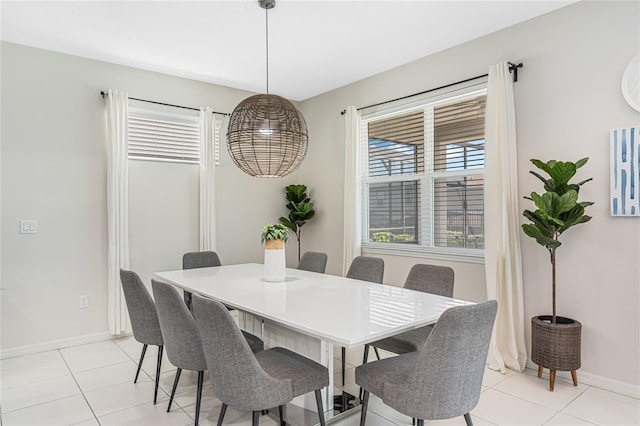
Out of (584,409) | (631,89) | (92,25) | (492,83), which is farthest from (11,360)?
(631,89)

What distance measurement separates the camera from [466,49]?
3721 millimetres

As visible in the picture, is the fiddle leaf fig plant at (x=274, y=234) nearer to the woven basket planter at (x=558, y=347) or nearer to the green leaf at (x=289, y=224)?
the woven basket planter at (x=558, y=347)

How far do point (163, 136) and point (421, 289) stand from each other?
3.38 m

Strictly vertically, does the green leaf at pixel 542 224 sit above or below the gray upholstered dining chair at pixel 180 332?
above

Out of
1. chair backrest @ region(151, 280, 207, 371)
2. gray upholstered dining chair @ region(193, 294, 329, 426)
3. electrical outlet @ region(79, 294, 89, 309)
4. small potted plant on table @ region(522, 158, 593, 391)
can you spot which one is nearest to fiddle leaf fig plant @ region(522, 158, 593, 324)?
small potted plant on table @ region(522, 158, 593, 391)

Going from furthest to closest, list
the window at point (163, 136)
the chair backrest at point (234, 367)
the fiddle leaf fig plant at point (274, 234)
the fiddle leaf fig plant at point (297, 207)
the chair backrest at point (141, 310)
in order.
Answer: the fiddle leaf fig plant at point (297, 207), the window at point (163, 136), the fiddle leaf fig plant at point (274, 234), the chair backrest at point (141, 310), the chair backrest at point (234, 367)

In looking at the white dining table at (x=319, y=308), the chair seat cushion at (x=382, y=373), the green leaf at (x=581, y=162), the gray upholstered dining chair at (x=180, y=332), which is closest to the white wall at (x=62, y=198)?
the white dining table at (x=319, y=308)

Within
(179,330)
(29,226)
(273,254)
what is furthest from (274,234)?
(29,226)

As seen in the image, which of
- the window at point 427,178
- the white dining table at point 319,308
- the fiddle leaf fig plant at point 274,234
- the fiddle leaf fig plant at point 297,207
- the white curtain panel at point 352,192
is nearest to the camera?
the white dining table at point 319,308

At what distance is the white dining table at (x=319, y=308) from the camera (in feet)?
6.10

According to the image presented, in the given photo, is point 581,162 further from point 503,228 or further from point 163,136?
point 163,136

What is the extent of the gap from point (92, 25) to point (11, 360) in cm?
305

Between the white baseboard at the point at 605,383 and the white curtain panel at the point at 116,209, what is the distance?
4092 millimetres

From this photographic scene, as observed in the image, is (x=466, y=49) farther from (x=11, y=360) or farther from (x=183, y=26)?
(x=11, y=360)
